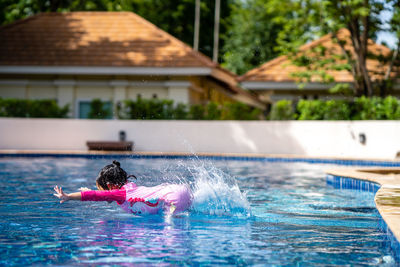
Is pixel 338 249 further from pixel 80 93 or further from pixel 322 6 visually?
pixel 80 93

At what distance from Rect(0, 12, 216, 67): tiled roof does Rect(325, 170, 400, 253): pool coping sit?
13254 mm

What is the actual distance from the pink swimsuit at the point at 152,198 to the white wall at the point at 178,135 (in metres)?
14.7

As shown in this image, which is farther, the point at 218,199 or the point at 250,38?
the point at 250,38

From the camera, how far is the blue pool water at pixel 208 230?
17.7 ft

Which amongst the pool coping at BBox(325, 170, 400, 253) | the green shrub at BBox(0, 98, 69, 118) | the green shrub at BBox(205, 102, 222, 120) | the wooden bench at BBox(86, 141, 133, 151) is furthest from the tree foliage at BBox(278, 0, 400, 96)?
the pool coping at BBox(325, 170, 400, 253)

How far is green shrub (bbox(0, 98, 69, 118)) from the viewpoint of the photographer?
23031mm

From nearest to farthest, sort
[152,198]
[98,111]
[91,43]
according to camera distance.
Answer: [152,198] → [98,111] → [91,43]

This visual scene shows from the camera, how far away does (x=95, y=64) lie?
25188 mm

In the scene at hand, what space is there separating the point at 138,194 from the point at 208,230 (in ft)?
3.23

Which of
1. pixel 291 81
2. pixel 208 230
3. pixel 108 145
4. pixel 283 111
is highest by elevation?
pixel 291 81

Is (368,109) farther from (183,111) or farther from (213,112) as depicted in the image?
(183,111)

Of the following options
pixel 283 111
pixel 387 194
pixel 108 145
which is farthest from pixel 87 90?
pixel 387 194

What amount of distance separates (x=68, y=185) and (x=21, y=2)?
27.0 metres

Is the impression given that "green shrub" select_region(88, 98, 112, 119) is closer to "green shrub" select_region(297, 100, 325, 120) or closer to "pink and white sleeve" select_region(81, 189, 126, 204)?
"green shrub" select_region(297, 100, 325, 120)
